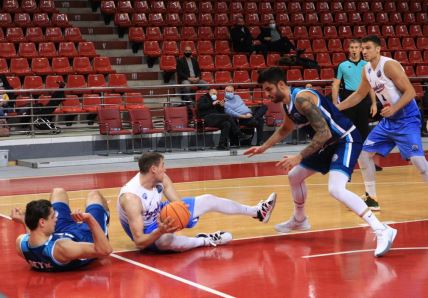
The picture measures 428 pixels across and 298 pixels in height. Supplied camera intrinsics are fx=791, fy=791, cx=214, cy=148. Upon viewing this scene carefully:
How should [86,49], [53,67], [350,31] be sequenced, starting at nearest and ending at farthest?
[53,67] → [86,49] → [350,31]

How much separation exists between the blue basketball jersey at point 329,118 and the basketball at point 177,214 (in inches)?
48.8

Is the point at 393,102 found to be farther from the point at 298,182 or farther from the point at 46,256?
the point at 46,256

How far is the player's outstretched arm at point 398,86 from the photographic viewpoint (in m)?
7.68

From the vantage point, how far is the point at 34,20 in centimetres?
1795

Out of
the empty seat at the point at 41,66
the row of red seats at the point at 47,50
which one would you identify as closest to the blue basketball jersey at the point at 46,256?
the empty seat at the point at 41,66

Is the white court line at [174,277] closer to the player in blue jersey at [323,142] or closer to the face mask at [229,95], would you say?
the player in blue jersey at [323,142]

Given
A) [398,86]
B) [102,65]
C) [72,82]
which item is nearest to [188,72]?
[102,65]

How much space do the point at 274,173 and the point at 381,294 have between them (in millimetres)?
7248

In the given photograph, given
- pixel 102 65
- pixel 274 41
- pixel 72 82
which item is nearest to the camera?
pixel 72 82

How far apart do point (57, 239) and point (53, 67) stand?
36.3 feet

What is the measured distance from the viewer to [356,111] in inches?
427

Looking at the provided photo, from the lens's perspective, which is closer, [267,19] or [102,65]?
[102,65]

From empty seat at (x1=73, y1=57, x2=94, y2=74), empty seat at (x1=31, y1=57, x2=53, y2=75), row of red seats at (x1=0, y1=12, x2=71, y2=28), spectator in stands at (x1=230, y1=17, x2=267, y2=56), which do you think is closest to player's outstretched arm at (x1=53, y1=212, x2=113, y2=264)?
empty seat at (x1=31, y1=57, x2=53, y2=75)

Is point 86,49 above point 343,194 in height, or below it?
above
